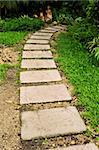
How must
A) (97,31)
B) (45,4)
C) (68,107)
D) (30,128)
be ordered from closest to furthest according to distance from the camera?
(30,128), (68,107), (97,31), (45,4)

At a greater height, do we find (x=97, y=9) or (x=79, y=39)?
(x=97, y=9)

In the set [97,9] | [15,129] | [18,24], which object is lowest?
[15,129]

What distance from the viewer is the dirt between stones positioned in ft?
18.1

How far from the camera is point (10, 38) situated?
7.52 metres

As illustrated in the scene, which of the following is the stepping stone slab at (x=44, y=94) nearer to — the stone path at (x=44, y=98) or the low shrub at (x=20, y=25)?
the stone path at (x=44, y=98)

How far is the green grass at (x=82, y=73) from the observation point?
3442 mm

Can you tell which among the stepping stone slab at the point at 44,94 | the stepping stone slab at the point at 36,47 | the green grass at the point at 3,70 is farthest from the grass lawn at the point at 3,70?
the stepping stone slab at the point at 36,47

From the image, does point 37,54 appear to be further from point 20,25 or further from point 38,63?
point 20,25

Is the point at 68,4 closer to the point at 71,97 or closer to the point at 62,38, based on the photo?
the point at 62,38

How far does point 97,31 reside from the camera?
6590 millimetres

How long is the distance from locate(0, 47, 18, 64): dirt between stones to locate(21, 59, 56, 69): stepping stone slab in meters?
0.32

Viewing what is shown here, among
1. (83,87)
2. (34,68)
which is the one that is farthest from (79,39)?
(83,87)

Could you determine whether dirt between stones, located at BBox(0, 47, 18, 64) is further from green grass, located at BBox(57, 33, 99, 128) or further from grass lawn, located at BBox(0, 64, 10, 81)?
green grass, located at BBox(57, 33, 99, 128)

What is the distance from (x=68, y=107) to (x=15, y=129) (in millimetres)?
826
